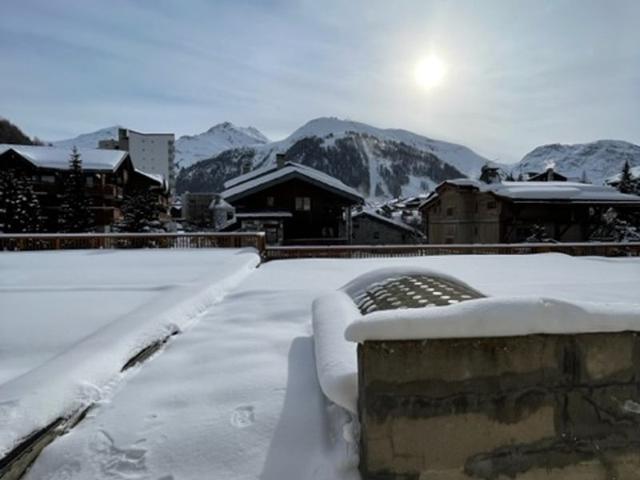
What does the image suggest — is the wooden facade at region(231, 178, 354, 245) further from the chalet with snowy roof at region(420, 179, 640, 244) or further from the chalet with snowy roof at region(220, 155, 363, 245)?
the chalet with snowy roof at region(420, 179, 640, 244)

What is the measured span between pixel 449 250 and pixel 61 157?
26.8 m

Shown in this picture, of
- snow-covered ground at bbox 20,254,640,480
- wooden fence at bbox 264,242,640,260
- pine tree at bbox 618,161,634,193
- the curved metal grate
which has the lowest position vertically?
snow-covered ground at bbox 20,254,640,480

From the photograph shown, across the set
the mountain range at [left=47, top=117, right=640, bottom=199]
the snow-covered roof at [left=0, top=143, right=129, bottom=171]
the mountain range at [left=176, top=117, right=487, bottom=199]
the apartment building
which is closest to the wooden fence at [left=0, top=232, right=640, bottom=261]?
the snow-covered roof at [left=0, top=143, right=129, bottom=171]

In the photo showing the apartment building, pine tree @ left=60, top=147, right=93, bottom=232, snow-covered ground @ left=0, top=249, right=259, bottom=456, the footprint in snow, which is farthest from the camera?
the apartment building

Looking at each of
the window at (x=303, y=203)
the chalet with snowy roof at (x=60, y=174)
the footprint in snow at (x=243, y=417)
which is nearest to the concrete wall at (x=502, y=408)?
the footprint in snow at (x=243, y=417)

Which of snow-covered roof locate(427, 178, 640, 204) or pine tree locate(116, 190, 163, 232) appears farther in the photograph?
pine tree locate(116, 190, 163, 232)

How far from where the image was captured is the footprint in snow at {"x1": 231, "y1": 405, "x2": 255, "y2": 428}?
83.5 inches

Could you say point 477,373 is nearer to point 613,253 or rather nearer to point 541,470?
point 541,470

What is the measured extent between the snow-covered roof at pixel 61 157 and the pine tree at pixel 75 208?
252cm

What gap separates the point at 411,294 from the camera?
2.86m

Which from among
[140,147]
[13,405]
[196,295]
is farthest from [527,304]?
[140,147]

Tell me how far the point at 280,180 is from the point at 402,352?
18.9 metres

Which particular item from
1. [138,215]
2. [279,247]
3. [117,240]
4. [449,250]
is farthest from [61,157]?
[449,250]

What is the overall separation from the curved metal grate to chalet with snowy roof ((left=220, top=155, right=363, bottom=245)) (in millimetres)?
16832
